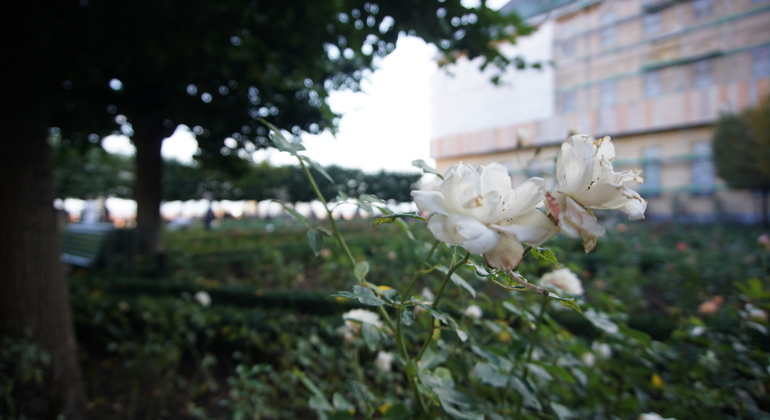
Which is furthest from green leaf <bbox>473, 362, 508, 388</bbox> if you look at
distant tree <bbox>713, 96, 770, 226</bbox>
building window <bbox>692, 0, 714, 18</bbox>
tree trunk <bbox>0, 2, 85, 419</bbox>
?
building window <bbox>692, 0, 714, 18</bbox>

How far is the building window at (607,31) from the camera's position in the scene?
10.9 meters

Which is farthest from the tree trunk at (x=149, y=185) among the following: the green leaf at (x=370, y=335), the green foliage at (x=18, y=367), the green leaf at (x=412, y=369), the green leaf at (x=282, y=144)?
the green leaf at (x=412, y=369)

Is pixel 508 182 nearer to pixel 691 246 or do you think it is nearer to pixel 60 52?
pixel 60 52

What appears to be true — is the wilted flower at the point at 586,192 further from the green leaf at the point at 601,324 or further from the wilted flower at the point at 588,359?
the wilted flower at the point at 588,359

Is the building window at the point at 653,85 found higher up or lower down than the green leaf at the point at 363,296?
higher up

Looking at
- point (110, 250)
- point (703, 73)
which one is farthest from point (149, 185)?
point (703, 73)

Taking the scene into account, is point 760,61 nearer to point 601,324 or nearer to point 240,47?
point 240,47

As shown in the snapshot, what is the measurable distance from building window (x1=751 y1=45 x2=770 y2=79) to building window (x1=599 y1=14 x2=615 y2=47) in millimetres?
3414

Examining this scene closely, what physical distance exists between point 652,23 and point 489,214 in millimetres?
14765

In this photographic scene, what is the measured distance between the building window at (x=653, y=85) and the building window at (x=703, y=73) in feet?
2.90

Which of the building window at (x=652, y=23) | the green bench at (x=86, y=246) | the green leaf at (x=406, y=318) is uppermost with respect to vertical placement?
the building window at (x=652, y=23)

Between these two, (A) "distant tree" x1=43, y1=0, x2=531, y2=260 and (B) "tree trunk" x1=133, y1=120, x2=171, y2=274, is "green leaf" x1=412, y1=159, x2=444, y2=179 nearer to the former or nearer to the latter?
(A) "distant tree" x1=43, y1=0, x2=531, y2=260

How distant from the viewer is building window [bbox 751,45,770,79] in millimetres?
10117

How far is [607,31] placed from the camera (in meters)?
11.3
